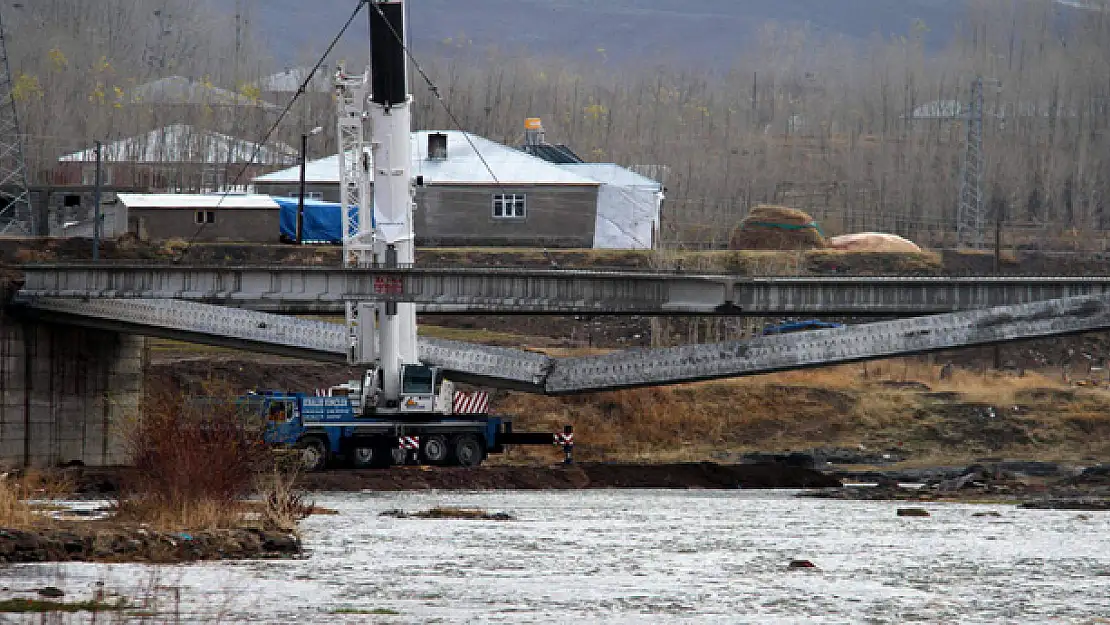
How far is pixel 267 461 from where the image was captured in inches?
1219

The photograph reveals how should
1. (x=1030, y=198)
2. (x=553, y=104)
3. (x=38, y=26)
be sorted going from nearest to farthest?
(x=1030, y=198)
(x=553, y=104)
(x=38, y=26)

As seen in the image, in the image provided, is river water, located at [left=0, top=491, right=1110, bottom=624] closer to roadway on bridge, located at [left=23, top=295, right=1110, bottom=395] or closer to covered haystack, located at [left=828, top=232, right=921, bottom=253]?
roadway on bridge, located at [left=23, top=295, right=1110, bottom=395]

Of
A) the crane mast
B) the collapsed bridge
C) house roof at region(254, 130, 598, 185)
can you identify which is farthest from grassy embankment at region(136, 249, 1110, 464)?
house roof at region(254, 130, 598, 185)

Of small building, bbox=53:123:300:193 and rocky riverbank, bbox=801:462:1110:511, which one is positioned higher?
small building, bbox=53:123:300:193

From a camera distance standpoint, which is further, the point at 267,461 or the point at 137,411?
the point at 137,411

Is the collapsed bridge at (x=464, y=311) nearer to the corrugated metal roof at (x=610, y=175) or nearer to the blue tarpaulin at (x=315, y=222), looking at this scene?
the blue tarpaulin at (x=315, y=222)

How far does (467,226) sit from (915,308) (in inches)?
1455

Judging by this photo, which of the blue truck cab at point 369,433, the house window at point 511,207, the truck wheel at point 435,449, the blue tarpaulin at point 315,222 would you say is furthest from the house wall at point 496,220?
the truck wheel at point 435,449

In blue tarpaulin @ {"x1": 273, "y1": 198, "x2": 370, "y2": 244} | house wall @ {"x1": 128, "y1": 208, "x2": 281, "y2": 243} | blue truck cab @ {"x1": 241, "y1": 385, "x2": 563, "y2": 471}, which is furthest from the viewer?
blue tarpaulin @ {"x1": 273, "y1": 198, "x2": 370, "y2": 244}

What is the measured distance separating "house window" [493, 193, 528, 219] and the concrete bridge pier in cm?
3170

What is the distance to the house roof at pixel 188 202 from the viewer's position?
76438mm

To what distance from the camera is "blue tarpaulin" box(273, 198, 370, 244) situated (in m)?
78.7

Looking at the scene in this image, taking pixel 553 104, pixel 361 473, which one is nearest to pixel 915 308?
pixel 361 473

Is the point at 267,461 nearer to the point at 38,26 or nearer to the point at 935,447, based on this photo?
the point at 935,447
